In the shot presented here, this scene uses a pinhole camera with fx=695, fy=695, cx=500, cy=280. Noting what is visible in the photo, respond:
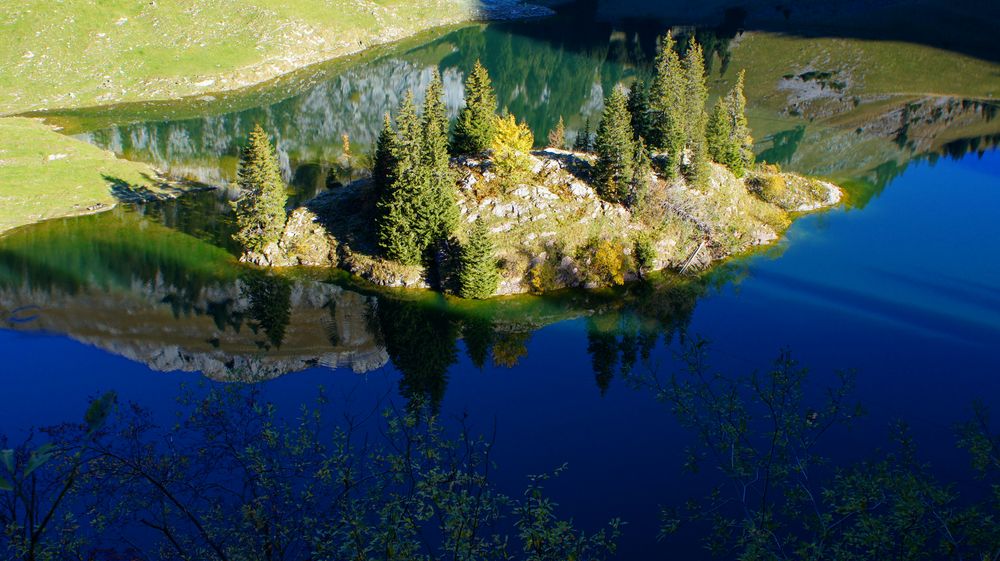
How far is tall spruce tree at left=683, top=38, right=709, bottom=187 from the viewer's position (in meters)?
71.2

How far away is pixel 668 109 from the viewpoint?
230 feet

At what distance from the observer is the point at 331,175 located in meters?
89.8

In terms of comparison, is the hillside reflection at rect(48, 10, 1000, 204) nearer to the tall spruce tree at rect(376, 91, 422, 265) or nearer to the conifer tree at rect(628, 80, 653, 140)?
the tall spruce tree at rect(376, 91, 422, 265)

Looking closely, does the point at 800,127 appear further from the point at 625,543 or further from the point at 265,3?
the point at 265,3

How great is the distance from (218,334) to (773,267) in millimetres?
49974

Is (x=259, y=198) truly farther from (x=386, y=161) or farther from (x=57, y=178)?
(x=57, y=178)

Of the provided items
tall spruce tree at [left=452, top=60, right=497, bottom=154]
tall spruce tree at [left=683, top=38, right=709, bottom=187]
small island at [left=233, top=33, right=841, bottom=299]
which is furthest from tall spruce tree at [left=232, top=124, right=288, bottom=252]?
tall spruce tree at [left=683, top=38, right=709, bottom=187]

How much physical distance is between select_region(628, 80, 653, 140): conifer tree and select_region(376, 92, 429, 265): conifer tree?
79.1 feet

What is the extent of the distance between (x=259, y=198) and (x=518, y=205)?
2423cm

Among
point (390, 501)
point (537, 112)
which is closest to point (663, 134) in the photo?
point (537, 112)

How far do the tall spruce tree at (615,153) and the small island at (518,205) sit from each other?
125 millimetres

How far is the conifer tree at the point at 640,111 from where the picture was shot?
2840 inches

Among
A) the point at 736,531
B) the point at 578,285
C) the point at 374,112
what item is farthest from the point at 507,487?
the point at 374,112

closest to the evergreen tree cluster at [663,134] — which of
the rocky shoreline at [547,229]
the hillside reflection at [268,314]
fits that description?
the rocky shoreline at [547,229]
